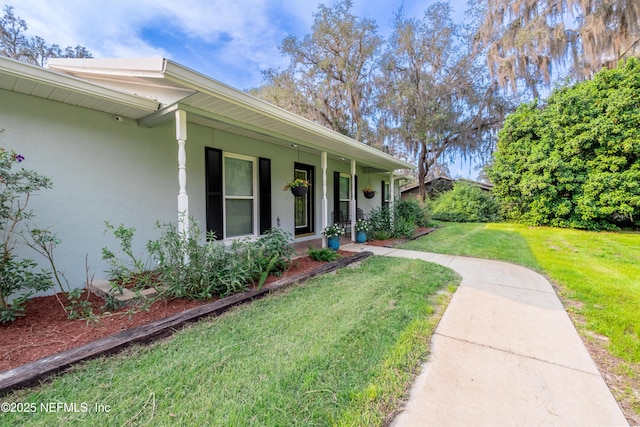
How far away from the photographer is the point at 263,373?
1.84 meters

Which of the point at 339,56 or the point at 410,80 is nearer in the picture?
the point at 339,56

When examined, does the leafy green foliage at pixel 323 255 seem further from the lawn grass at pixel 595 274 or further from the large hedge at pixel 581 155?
the large hedge at pixel 581 155

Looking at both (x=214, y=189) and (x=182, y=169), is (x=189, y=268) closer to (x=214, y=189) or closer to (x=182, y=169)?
(x=182, y=169)

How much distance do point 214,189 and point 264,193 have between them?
1.13m

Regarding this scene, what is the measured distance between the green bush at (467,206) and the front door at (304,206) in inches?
396

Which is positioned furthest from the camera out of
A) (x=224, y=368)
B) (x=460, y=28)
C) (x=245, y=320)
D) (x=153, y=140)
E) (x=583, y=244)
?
(x=460, y=28)

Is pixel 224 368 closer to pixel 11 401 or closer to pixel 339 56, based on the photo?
pixel 11 401

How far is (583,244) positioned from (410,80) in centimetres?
1042

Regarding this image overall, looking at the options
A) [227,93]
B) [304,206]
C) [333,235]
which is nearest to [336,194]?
[304,206]

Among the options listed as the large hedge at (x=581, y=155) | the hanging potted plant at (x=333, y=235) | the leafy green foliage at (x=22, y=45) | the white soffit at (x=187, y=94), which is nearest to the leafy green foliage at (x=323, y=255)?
the hanging potted plant at (x=333, y=235)

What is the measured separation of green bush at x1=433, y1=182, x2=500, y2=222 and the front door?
1005cm

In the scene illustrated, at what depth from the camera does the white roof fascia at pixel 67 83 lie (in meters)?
2.53

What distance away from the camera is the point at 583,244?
277 inches

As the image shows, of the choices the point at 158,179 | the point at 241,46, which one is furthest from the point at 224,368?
the point at 241,46
